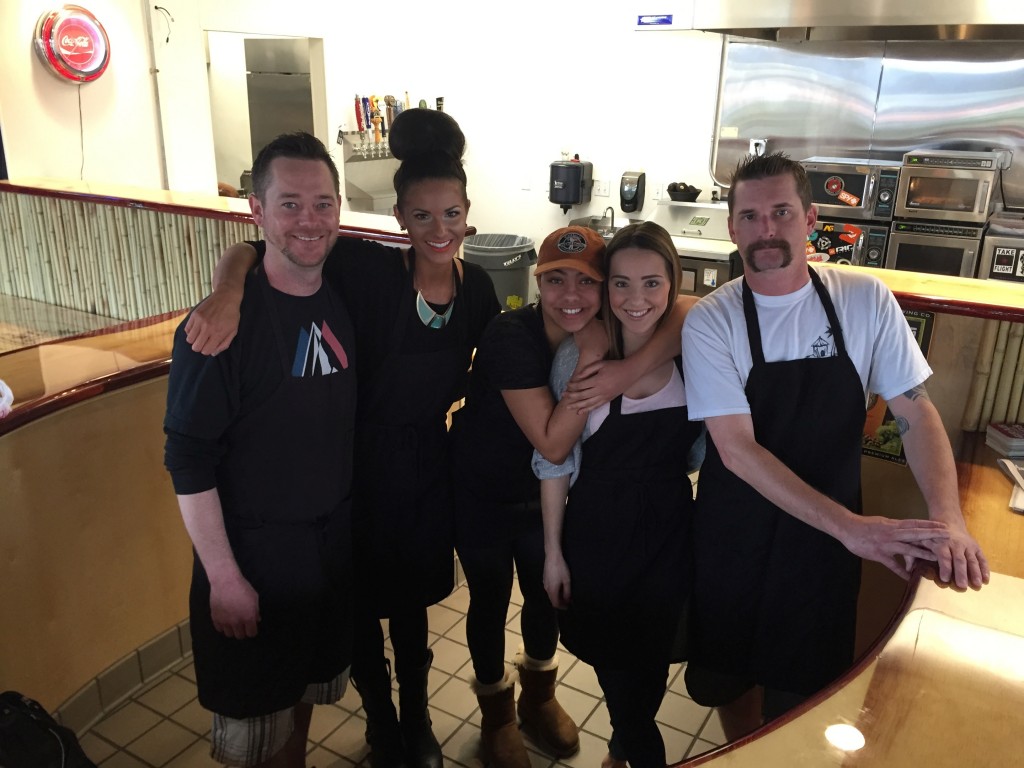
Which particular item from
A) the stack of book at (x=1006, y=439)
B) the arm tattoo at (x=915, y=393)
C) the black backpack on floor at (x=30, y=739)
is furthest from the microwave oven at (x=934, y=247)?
the black backpack on floor at (x=30, y=739)

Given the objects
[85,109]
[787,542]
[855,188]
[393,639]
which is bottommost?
[393,639]

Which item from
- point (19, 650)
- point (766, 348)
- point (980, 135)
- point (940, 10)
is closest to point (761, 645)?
point (766, 348)

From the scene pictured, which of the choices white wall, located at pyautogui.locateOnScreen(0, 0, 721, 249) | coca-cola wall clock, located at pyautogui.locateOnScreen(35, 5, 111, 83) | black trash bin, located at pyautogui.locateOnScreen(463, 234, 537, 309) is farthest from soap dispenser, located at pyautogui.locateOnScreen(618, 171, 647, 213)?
coca-cola wall clock, located at pyautogui.locateOnScreen(35, 5, 111, 83)

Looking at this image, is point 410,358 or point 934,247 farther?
point 934,247

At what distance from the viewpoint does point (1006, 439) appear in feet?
6.87

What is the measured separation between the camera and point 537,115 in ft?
25.0

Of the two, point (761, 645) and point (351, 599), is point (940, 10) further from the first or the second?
point (351, 599)

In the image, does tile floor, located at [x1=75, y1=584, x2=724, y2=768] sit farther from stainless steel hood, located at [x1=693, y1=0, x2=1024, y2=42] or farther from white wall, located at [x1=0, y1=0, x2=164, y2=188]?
stainless steel hood, located at [x1=693, y1=0, x2=1024, y2=42]

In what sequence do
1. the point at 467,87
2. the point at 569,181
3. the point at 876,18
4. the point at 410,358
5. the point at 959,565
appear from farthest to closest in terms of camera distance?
1. the point at 467,87
2. the point at 569,181
3. the point at 876,18
4. the point at 410,358
5. the point at 959,565

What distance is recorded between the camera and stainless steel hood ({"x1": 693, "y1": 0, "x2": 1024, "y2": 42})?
16.3ft

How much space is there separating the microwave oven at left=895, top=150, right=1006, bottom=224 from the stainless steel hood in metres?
0.79

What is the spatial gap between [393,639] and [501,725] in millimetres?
408

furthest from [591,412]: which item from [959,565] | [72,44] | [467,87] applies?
[467,87]

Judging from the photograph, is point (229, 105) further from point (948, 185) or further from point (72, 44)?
point (948, 185)
